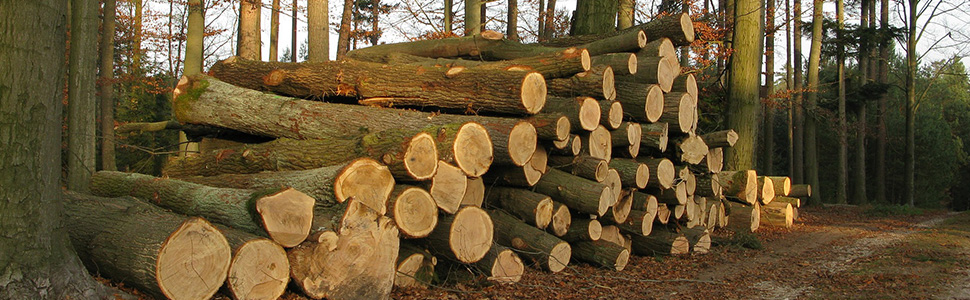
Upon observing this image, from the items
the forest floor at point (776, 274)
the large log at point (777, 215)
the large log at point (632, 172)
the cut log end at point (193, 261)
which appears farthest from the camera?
the large log at point (777, 215)

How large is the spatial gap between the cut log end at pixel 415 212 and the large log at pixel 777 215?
916 cm

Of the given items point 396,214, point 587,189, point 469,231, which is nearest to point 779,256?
point 587,189

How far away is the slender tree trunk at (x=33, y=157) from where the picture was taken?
11.7 feet

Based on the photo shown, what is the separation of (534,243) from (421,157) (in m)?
1.80

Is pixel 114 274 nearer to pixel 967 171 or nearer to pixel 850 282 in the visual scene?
pixel 850 282

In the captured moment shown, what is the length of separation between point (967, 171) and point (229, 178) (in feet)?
116

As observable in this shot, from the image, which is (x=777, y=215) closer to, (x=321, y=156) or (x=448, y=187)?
(x=448, y=187)

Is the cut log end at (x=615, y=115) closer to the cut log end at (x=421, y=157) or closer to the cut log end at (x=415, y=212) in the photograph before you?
the cut log end at (x=421, y=157)

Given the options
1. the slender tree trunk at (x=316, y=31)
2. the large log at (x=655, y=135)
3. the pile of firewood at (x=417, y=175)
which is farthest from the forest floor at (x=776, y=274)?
the slender tree trunk at (x=316, y=31)

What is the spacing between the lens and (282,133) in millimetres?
7168

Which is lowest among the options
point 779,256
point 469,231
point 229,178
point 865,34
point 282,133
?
point 779,256

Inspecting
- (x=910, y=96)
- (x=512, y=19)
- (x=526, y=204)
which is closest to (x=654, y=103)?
(x=526, y=204)

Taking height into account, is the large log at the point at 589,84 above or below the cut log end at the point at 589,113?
above

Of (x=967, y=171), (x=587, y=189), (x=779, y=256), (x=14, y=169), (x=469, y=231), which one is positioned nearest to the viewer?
(x=14, y=169)
